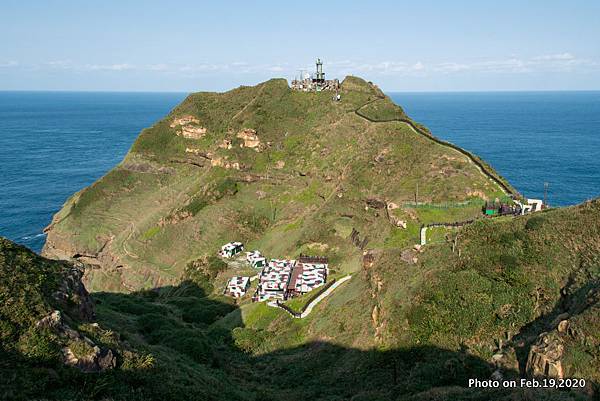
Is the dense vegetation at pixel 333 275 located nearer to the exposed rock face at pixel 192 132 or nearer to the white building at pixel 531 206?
the white building at pixel 531 206

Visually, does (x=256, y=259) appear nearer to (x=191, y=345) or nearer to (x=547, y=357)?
(x=191, y=345)

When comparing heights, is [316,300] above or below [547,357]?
below

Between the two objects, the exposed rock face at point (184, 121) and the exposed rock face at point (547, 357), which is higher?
the exposed rock face at point (184, 121)

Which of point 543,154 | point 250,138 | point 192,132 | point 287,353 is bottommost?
point 287,353

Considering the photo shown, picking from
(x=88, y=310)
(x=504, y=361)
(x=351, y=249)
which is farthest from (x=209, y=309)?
(x=504, y=361)

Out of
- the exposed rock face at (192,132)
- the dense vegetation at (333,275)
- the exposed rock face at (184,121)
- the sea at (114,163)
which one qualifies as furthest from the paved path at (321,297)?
the exposed rock face at (184,121)

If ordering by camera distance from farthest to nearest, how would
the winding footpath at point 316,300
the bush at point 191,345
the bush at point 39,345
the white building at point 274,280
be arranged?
1. the white building at point 274,280
2. the winding footpath at point 316,300
3. the bush at point 191,345
4. the bush at point 39,345

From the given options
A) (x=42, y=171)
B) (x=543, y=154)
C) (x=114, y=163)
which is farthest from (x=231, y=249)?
(x=543, y=154)

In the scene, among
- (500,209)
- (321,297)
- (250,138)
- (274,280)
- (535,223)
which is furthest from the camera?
(250,138)
